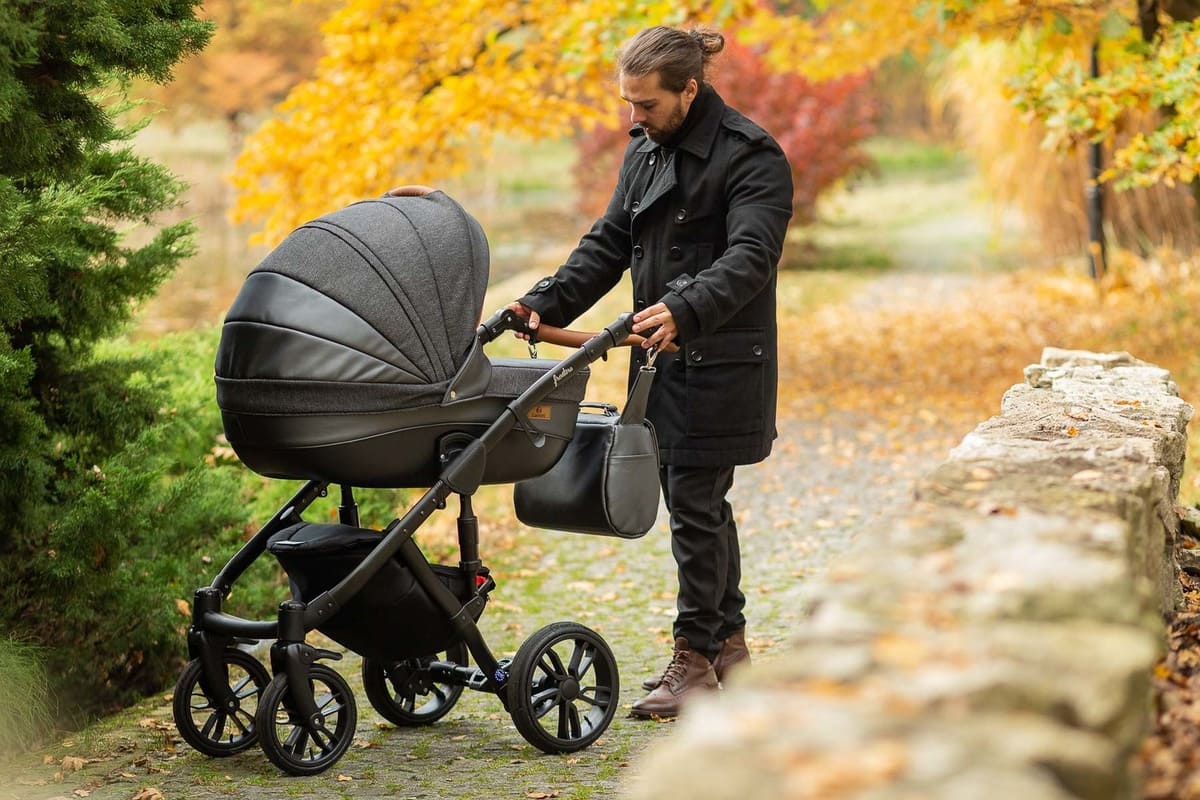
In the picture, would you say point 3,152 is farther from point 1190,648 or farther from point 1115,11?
point 1115,11

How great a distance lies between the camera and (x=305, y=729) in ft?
Result: 12.8

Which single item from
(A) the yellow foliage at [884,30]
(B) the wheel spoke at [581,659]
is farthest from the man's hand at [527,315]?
(A) the yellow foliage at [884,30]

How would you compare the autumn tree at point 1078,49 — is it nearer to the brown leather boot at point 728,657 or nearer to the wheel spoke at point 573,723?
the brown leather boot at point 728,657

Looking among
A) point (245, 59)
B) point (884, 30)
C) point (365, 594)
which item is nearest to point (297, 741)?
point (365, 594)

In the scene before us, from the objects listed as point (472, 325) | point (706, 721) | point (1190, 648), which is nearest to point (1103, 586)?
point (706, 721)

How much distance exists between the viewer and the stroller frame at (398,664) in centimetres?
379

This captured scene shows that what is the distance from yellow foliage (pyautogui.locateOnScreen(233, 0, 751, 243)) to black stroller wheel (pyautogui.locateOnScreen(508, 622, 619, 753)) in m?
5.42

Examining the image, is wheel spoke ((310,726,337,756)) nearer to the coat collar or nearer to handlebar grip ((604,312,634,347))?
handlebar grip ((604,312,634,347))

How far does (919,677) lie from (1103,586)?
396 mm

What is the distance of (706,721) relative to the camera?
1823 millimetres

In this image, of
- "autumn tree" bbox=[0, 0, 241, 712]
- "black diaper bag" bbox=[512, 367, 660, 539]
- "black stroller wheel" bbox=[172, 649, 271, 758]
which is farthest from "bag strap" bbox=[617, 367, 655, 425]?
"autumn tree" bbox=[0, 0, 241, 712]

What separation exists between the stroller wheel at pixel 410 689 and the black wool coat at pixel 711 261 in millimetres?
988

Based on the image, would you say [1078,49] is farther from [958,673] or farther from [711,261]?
[958,673]

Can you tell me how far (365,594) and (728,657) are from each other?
1.28 m
